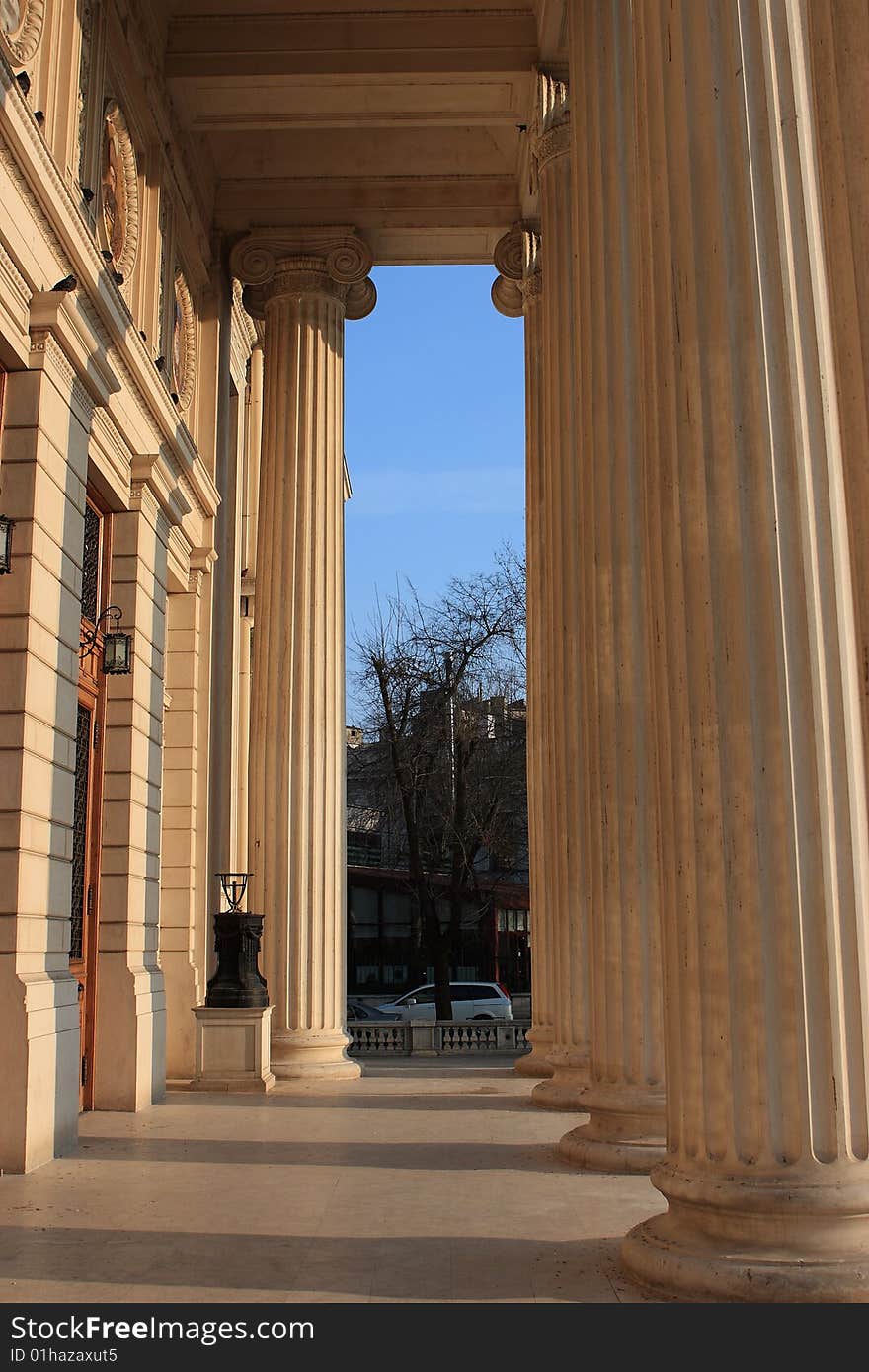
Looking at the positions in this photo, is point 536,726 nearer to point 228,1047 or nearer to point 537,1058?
point 537,1058

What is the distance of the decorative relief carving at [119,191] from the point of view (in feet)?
54.5

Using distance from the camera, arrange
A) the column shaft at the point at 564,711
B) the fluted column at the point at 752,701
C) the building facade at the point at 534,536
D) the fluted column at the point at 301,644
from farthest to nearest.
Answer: the fluted column at the point at 301,644
the column shaft at the point at 564,711
the building facade at the point at 534,536
the fluted column at the point at 752,701

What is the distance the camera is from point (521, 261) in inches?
905

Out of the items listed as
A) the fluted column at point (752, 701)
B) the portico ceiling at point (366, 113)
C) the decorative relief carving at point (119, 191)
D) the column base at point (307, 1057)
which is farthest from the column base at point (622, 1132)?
the portico ceiling at point (366, 113)

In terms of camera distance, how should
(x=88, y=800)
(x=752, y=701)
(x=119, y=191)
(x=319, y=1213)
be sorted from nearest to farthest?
(x=752, y=701) < (x=319, y=1213) < (x=88, y=800) < (x=119, y=191)

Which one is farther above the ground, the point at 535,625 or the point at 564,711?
the point at 535,625

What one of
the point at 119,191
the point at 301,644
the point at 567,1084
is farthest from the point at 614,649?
the point at 301,644

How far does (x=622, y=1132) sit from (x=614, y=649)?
3.94m

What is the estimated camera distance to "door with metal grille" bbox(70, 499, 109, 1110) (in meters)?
15.6

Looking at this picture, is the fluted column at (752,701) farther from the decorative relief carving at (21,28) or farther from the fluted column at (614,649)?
the decorative relief carving at (21,28)

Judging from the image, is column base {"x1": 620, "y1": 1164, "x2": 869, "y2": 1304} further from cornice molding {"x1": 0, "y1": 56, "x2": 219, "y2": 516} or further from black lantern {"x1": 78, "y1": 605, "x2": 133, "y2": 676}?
black lantern {"x1": 78, "y1": 605, "x2": 133, "y2": 676}

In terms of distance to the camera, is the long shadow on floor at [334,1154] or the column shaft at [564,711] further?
the column shaft at [564,711]

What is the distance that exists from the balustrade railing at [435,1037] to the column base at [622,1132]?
17.2 meters
